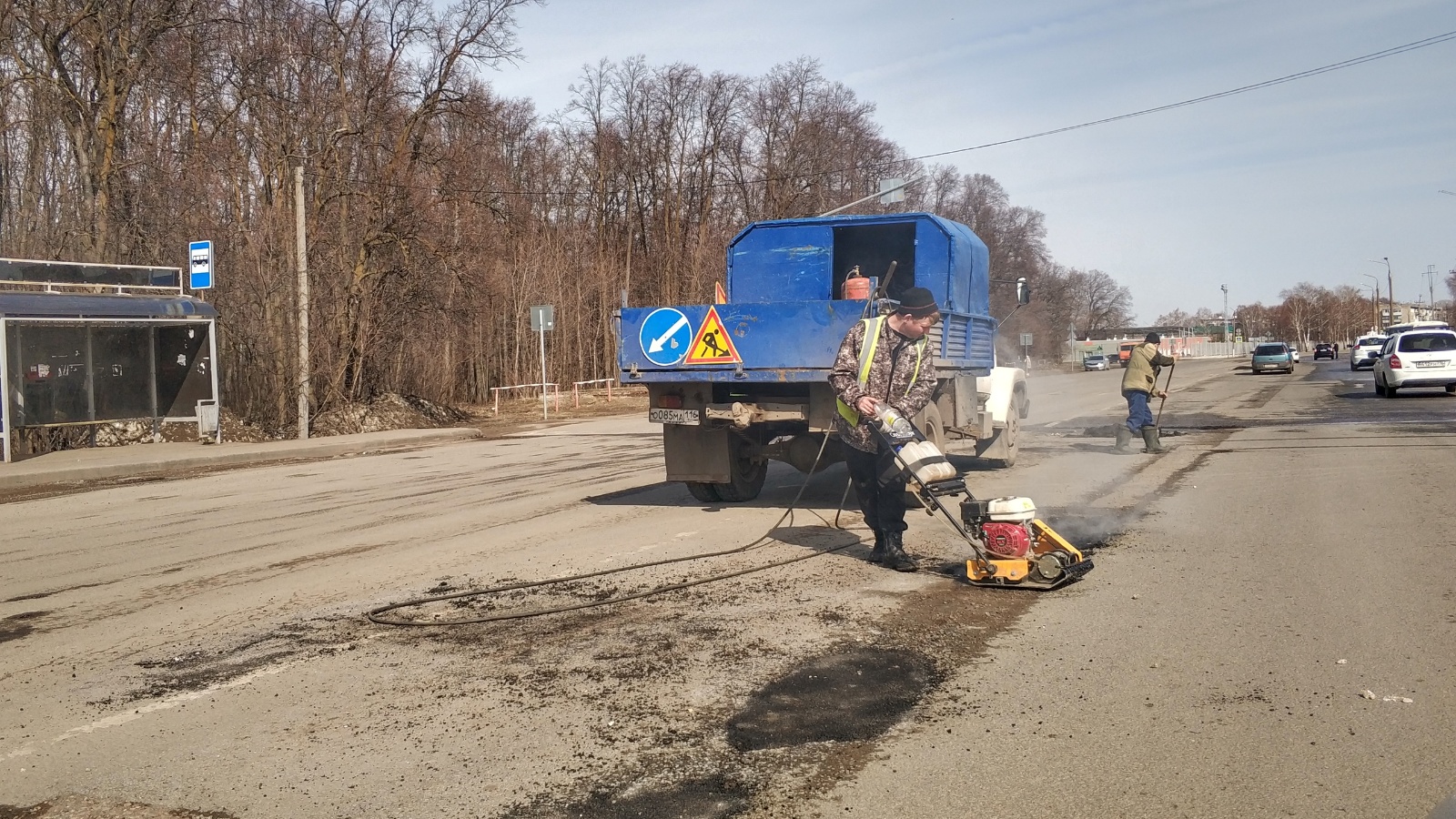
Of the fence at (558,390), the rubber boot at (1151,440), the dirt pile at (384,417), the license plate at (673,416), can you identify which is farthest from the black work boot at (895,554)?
the fence at (558,390)

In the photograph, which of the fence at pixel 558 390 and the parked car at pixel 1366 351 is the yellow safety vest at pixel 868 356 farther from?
the parked car at pixel 1366 351

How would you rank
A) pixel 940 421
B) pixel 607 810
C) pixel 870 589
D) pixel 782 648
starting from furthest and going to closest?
pixel 940 421 < pixel 870 589 < pixel 782 648 < pixel 607 810

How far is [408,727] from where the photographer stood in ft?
14.8

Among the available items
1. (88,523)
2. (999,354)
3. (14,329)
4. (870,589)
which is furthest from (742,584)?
(14,329)

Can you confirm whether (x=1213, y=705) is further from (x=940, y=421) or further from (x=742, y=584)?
(x=940, y=421)

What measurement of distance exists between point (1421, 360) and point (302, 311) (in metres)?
24.8

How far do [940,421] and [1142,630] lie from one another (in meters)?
5.14

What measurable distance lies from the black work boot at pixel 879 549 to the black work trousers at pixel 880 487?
0.03m

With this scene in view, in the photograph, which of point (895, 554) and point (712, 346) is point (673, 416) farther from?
point (895, 554)

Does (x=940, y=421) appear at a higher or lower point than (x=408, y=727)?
higher

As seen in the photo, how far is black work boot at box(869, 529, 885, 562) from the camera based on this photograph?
25.0 feet

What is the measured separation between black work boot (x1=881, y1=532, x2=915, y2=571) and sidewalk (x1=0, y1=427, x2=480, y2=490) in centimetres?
1344

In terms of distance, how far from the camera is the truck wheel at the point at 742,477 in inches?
420

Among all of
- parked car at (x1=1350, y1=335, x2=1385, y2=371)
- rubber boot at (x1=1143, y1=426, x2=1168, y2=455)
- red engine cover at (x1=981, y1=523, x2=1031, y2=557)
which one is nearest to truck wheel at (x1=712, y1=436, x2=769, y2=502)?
red engine cover at (x1=981, y1=523, x2=1031, y2=557)
